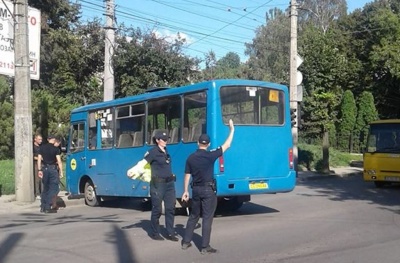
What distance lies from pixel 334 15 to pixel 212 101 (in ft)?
180

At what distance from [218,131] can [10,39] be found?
7.63 metres

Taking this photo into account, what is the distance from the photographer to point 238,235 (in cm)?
984

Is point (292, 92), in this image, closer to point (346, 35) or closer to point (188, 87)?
point (188, 87)

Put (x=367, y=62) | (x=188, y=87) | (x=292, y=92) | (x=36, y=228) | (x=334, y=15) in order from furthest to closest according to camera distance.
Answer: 1. (x=334, y=15)
2. (x=367, y=62)
3. (x=292, y=92)
4. (x=188, y=87)
5. (x=36, y=228)

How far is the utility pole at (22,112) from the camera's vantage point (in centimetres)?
1500

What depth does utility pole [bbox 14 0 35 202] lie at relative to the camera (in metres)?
15.0

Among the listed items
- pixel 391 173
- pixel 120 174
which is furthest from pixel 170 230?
pixel 391 173

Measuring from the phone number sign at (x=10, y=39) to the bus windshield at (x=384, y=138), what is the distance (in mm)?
11358

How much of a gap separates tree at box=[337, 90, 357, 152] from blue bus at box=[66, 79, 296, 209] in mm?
28614

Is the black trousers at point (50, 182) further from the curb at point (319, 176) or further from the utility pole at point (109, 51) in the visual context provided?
the curb at point (319, 176)

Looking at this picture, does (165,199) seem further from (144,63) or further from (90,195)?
(144,63)

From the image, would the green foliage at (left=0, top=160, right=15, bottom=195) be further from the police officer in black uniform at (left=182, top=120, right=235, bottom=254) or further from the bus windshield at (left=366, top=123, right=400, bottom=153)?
the bus windshield at (left=366, top=123, right=400, bottom=153)

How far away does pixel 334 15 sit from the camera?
63.0m

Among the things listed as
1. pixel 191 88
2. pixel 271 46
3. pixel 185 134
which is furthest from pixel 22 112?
pixel 271 46
